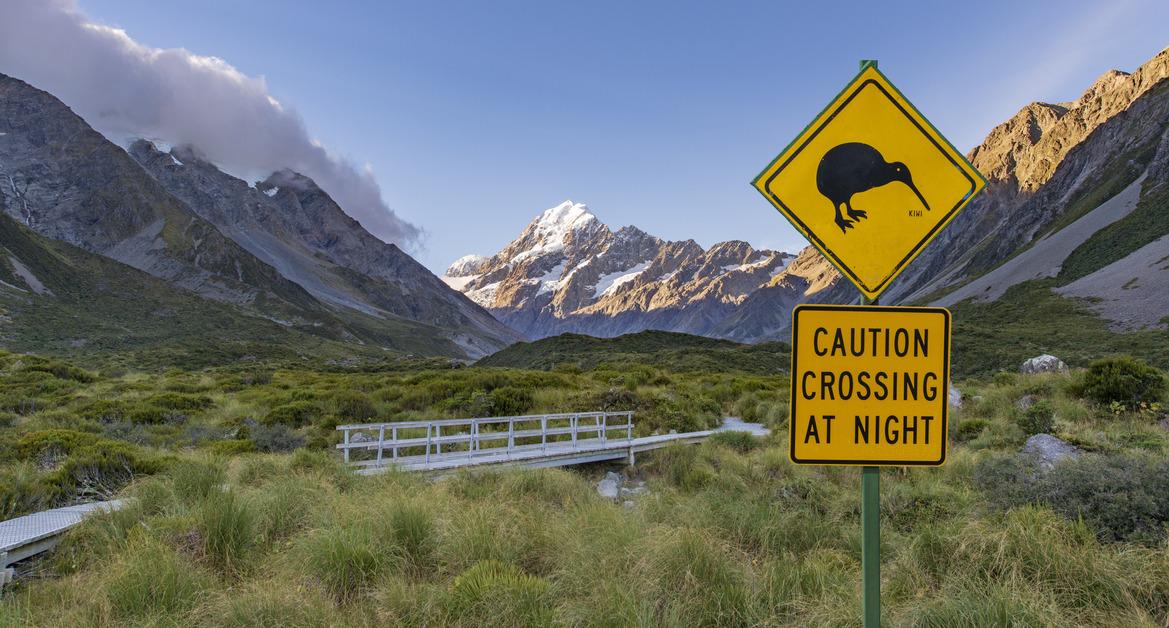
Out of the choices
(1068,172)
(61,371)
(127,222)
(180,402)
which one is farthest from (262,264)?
(1068,172)

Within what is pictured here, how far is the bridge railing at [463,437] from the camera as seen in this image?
1102 cm

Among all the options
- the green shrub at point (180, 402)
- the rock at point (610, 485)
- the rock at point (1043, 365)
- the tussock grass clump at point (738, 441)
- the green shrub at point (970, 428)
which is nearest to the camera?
the rock at point (610, 485)

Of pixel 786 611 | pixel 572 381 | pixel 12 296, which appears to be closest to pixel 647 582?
pixel 786 611

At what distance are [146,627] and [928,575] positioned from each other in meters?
5.58

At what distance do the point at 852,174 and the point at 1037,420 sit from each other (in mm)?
12332

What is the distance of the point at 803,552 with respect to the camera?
5430 millimetres

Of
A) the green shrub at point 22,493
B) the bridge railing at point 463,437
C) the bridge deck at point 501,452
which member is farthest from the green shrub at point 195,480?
the bridge railing at point 463,437

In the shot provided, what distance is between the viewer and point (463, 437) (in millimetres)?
11742

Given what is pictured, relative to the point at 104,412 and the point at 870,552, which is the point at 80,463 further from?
the point at 870,552

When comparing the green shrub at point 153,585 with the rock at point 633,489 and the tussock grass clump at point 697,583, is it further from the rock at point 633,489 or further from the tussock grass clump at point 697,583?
the rock at point 633,489

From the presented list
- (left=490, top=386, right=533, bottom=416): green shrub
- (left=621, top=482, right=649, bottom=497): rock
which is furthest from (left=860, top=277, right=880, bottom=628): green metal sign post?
(left=490, top=386, right=533, bottom=416): green shrub

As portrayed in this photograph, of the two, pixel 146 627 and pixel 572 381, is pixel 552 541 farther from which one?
pixel 572 381

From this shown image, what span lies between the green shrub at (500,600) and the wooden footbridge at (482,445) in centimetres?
564

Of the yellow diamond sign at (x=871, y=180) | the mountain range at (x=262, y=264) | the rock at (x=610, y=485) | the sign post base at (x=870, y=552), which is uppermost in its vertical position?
the mountain range at (x=262, y=264)
